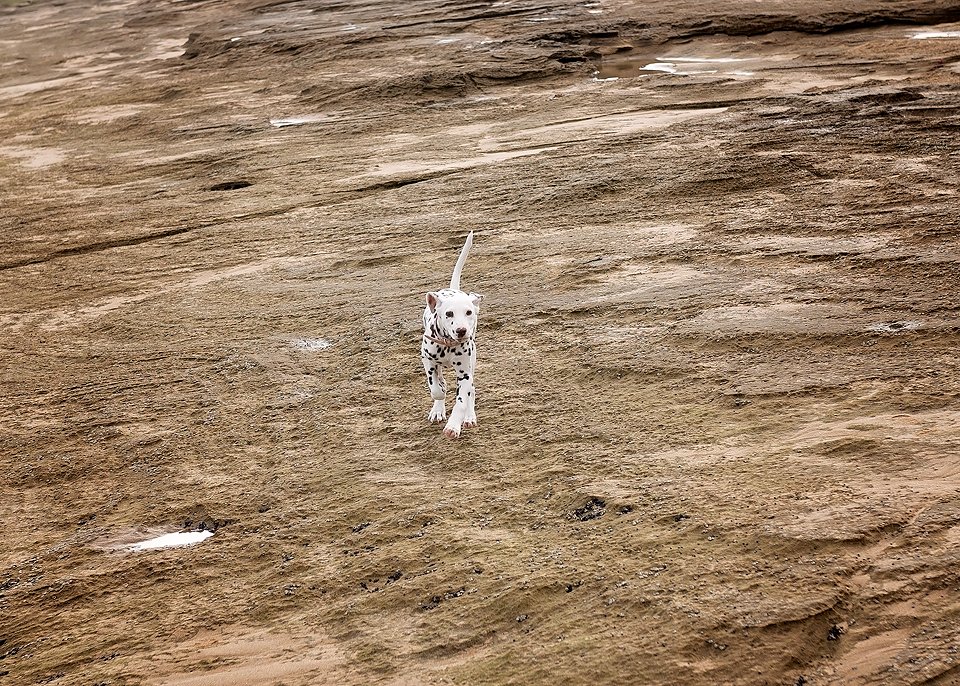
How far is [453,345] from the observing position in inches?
154

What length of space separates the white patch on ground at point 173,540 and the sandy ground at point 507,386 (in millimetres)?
53

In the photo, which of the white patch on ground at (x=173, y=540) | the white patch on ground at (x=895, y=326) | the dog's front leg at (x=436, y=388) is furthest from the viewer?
the white patch on ground at (x=895, y=326)

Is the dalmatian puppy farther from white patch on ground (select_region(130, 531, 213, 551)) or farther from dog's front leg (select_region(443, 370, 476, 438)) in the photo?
white patch on ground (select_region(130, 531, 213, 551))

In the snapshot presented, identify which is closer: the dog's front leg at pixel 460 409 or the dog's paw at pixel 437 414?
the dog's front leg at pixel 460 409

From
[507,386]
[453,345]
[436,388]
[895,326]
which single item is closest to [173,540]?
[436,388]

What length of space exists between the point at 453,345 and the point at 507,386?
1.15 metres

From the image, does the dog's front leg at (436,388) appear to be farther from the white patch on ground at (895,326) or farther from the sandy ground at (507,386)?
the white patch on ground at (895,326)

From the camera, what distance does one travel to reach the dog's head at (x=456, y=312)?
377 cm

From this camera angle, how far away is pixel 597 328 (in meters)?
5.56

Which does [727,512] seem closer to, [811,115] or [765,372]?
[765,372]

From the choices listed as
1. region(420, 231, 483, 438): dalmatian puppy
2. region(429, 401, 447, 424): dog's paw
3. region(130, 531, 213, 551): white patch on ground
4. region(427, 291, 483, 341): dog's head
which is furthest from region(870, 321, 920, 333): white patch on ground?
region(130, 531, 213, 551): white patch on ground

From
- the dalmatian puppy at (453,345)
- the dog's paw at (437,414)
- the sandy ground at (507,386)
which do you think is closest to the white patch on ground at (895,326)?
the sandy ground at (507,386)

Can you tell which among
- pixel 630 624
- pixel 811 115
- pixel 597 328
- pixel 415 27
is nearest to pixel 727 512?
pixel 630 624

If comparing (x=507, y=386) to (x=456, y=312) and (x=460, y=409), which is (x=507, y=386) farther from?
(x=456, y=312)
